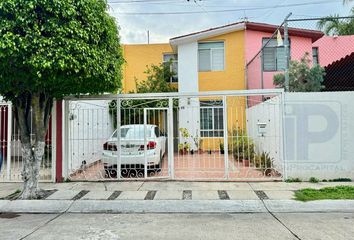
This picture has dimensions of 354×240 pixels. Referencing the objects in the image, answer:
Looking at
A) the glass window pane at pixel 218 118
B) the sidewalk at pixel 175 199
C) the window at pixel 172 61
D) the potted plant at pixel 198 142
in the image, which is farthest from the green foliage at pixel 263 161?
the window at pixel 172 61

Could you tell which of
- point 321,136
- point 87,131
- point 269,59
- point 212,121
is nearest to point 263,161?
point 321,136

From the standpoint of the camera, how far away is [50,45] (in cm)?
→ 671

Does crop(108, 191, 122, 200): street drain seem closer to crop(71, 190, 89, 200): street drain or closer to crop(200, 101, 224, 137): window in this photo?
crop(71, 190, 89, 200): street drain

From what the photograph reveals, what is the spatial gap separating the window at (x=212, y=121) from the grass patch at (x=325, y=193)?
112 inches

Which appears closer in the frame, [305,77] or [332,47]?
[305,77]

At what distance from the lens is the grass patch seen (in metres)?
7.29

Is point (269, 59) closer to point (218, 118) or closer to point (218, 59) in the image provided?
point (218, 59)

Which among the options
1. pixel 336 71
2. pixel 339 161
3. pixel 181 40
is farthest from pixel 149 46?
pixel 339 161

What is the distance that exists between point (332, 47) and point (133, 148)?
13728 millimetres

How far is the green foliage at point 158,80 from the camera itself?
17656 millimetres

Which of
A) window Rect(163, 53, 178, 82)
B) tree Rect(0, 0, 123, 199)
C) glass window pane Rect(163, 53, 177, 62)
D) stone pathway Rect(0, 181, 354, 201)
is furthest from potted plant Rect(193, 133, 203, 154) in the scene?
glass window pane Rect(163, 53, 177, 62)

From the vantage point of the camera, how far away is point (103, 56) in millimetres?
7781

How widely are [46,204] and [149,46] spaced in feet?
46.1

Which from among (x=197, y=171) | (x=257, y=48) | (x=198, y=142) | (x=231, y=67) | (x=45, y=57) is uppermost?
(x=257, y=48)
